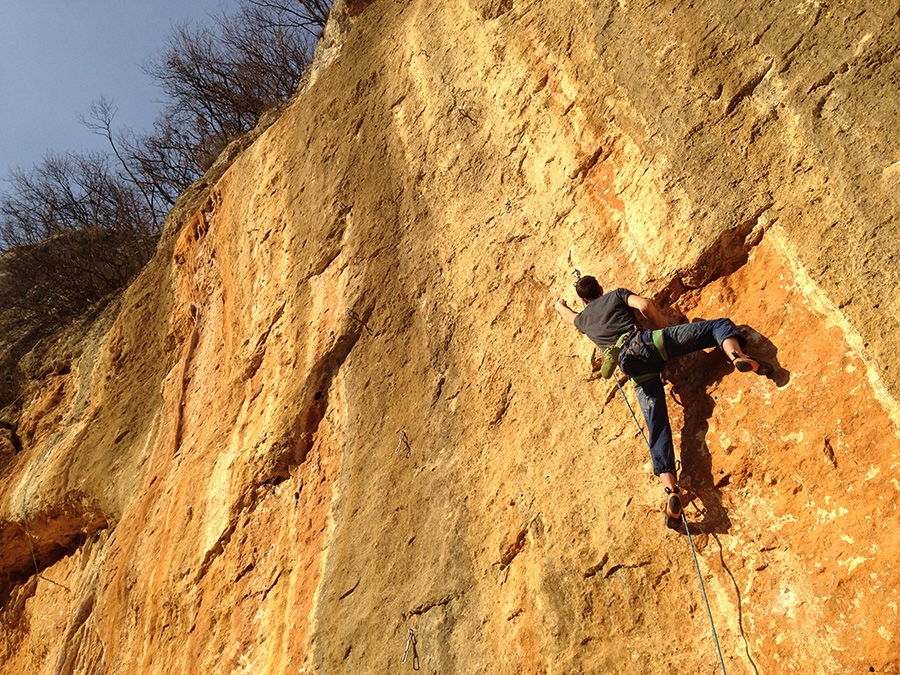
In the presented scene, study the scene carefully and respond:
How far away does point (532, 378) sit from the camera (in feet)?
15.9

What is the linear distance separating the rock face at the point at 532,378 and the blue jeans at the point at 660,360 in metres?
0.20

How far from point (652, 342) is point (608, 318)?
341 mm

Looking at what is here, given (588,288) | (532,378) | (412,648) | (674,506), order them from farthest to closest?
(532,378) → (588,288) → (412,648) → (674,506)

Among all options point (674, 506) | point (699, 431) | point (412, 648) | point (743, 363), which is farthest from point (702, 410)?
point (412, 648)

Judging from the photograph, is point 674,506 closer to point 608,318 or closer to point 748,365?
point 748,365

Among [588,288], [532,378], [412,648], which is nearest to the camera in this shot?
[412,648]

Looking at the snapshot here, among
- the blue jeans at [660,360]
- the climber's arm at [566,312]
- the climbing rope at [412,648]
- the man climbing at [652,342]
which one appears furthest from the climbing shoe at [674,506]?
the climbing rope at [412,648]

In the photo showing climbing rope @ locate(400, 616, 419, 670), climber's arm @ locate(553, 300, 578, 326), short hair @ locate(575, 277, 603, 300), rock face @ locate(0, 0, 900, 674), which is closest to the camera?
rock face @ locate(0, 0, 900, 674)

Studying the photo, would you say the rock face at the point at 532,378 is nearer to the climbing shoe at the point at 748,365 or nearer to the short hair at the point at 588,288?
the climbing shoe at the point at 748,365

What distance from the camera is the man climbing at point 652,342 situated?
3801mm

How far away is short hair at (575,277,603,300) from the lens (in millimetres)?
4527

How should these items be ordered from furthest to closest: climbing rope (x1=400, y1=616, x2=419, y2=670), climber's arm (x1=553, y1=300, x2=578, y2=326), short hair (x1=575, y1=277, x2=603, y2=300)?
climber's arm (x1=553, y1=300, x2=578, y2=326), short hair (x1=575, y1=277, x2=603, y2=300), climbing rope (x1=400, y1=616, x2=419, y2=670)

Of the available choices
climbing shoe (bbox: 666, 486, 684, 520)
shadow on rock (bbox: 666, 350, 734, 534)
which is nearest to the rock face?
shadow on rock (bbox: 666, 350, 734, 534)

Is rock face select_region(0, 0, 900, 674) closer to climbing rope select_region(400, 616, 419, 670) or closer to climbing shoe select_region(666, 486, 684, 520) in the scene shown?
climbing rope select_region(400, 616, 419, 670)
